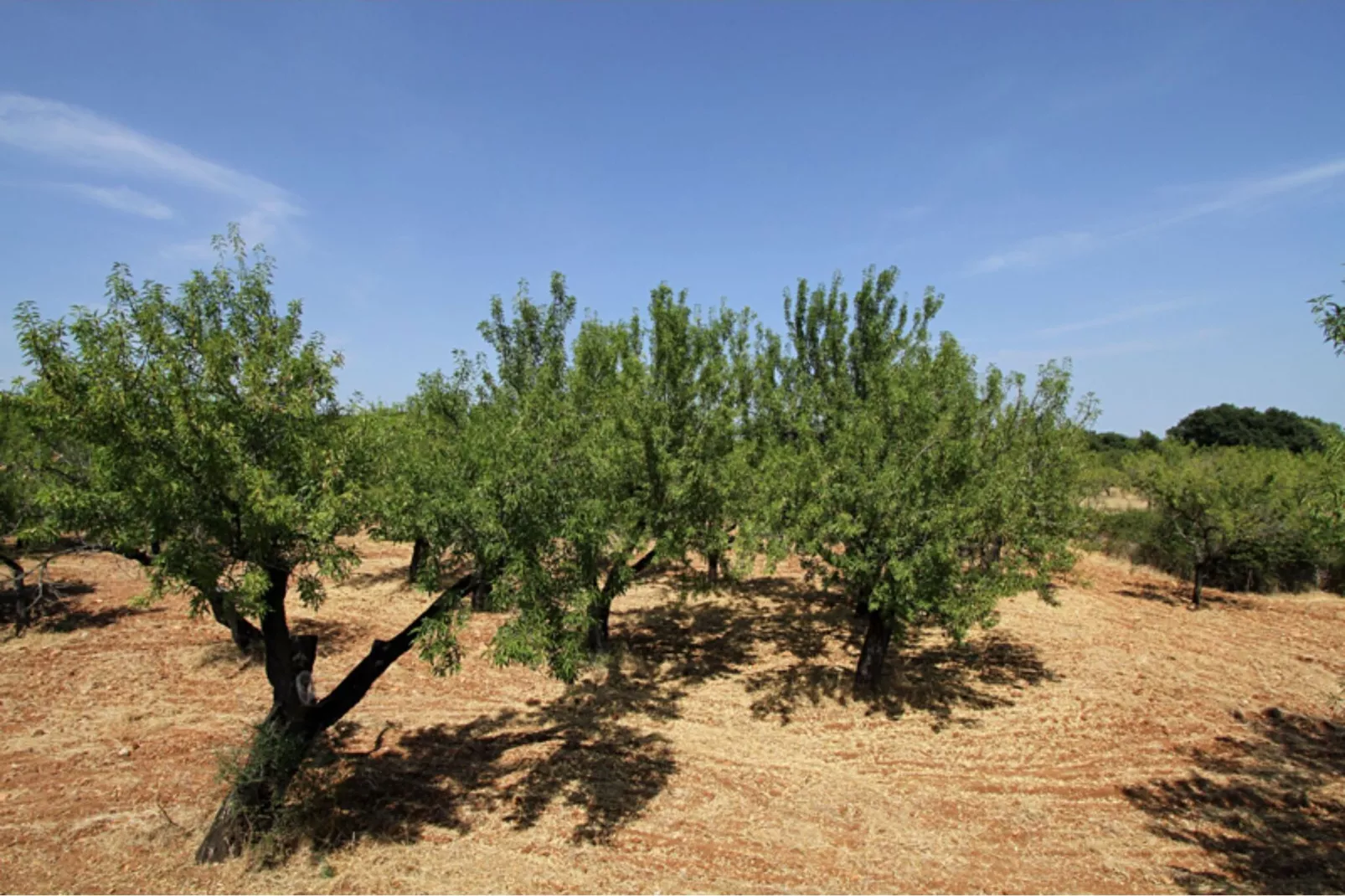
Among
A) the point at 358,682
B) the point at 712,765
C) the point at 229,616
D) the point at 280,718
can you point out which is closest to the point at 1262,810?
the point at 712,765

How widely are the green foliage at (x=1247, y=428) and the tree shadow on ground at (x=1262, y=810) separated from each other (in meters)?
71.2

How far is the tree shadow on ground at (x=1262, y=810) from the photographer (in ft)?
31.0

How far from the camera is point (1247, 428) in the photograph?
76375mm

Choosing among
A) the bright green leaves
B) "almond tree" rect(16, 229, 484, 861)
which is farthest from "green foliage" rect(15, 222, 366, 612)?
the bright green leaves

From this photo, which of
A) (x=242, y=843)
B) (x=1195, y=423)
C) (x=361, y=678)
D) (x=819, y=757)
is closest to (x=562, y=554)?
(x=361, y=678)

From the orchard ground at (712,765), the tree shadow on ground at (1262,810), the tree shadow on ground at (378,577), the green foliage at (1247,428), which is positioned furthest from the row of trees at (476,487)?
the green foliage at (1247,428)

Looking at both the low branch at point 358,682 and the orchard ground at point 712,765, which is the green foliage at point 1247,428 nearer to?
the orchard ground at point 712,765

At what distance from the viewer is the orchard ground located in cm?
953

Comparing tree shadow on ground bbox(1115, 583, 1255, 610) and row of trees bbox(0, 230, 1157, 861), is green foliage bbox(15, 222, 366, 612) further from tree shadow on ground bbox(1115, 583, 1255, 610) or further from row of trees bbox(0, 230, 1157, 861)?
tree shadow on ground bbox(1115, 583, 1255, 610)

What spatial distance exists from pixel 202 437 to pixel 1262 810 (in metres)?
17.0

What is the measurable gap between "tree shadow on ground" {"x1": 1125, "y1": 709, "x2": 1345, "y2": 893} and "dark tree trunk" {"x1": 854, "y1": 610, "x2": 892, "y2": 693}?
17.4 feet

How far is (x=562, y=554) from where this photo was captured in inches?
409

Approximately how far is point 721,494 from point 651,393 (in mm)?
2851

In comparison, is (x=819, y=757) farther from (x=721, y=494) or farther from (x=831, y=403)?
(x=831, y=403)
